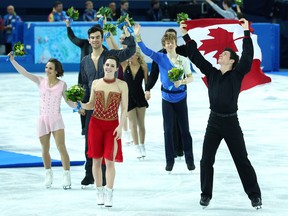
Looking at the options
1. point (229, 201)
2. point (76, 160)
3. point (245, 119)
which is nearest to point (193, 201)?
point (229, 201)

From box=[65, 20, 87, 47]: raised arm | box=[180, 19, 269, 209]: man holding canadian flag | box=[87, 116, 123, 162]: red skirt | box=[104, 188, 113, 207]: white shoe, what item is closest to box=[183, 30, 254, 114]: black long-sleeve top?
box=[180, 19, 269, 209]: man holding canadian flag

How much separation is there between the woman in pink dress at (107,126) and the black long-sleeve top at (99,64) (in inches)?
21.0

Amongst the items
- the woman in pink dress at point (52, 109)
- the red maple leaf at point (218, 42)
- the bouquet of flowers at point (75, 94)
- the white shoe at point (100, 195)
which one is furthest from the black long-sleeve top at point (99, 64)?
the white shoe at point (100, 195)

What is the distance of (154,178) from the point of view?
37.7 feet

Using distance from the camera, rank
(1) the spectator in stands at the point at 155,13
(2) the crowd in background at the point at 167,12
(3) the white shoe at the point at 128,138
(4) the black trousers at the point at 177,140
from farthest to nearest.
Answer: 1. (1) the spectator in stands at the point at 155,13
2. (2) the crowd in background at the point at 167,12
3. (3) the white shoe at the point at 128,138
4. (4) the black trousers at the point at 177,140

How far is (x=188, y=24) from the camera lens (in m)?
11.1

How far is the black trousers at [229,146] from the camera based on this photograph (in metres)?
9.55

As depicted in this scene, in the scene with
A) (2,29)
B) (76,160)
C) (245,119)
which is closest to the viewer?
(76,160)

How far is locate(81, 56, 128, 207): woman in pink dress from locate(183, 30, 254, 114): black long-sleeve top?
91 centimetres

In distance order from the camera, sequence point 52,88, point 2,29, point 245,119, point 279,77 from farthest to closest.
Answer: point 2,29, point 279,77, point 245,119, point 52,88

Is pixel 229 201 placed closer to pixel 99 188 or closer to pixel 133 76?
pixel 99 188

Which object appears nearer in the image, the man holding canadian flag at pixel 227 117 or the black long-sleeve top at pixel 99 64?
the man holding canadian flag at pixel 227 117

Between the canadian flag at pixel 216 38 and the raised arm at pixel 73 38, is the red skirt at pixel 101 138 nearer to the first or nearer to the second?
the canadian flag at pixel 216 38

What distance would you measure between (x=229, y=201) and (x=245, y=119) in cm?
720
